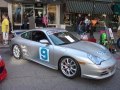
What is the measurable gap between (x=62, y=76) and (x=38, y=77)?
27.8 inches

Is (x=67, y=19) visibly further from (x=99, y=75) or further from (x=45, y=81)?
(x=99, y=75)

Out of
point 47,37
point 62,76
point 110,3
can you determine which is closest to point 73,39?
point 47,37

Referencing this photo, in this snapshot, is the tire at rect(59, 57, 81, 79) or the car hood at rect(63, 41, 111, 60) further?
the car hood at rect(63, 41, 111, 60)

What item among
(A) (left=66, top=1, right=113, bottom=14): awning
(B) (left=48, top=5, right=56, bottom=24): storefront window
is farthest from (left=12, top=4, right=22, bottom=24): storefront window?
(A) (left=66, top=1, right=113, bottom=14): awning

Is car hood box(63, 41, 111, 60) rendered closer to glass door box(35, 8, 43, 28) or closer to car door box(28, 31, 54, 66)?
car door box(28, 31, 54, 66)

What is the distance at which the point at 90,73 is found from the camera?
5.38 metres

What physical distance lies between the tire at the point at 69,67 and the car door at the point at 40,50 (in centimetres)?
48

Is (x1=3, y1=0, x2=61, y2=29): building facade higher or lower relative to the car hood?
higher

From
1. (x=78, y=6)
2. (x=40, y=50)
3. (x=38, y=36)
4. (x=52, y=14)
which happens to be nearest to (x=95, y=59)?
(x=40, y=50)

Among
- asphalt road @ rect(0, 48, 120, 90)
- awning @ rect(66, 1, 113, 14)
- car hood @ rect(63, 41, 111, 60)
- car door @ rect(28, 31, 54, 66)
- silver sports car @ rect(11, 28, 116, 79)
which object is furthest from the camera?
awning @ rect(66, 1, 113, 14)

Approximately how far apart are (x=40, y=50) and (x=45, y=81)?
131 cm

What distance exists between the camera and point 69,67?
19.1ft

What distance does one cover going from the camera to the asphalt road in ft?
17.3

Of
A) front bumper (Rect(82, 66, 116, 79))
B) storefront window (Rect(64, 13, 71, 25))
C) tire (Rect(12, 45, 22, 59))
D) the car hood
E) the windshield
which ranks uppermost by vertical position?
storefront window (Rect(64, 13, 71, 25))
